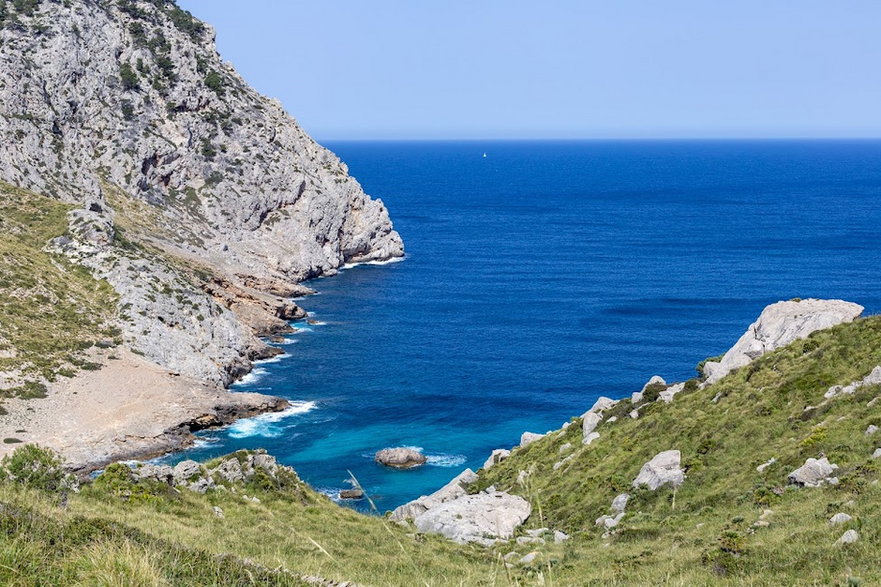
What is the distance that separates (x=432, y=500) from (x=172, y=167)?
116 metres

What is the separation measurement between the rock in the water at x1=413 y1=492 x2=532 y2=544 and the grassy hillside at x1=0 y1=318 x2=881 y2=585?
121cm

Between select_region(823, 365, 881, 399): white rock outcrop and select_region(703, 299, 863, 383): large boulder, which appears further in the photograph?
select_region(703, 299, 863, 383): large boulder

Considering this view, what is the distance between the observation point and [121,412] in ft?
258

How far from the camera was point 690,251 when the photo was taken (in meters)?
177

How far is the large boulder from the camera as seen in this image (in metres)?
51.1

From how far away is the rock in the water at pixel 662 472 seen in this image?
1576 inches

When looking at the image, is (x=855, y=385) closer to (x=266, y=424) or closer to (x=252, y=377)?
(x=266, y=424)

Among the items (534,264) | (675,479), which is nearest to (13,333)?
(675,479)

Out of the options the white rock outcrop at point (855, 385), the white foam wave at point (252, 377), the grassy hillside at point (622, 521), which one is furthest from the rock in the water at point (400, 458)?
the white rock outcrop at point (855, 385)

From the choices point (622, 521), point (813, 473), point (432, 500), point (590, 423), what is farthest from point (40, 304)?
point (813, 473)

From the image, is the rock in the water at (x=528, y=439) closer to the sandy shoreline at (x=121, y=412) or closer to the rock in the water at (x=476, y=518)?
the rock in the water at (x=476, y=518)

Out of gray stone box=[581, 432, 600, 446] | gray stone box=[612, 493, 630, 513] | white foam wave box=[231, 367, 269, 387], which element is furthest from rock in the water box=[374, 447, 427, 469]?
gray stone box=[612, 493, 630, 513]

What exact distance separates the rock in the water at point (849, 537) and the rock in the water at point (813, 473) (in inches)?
377

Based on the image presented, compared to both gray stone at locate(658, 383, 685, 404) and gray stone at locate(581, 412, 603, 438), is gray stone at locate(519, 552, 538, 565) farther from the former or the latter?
gray stone at locate(658, 383, 685, 404)
